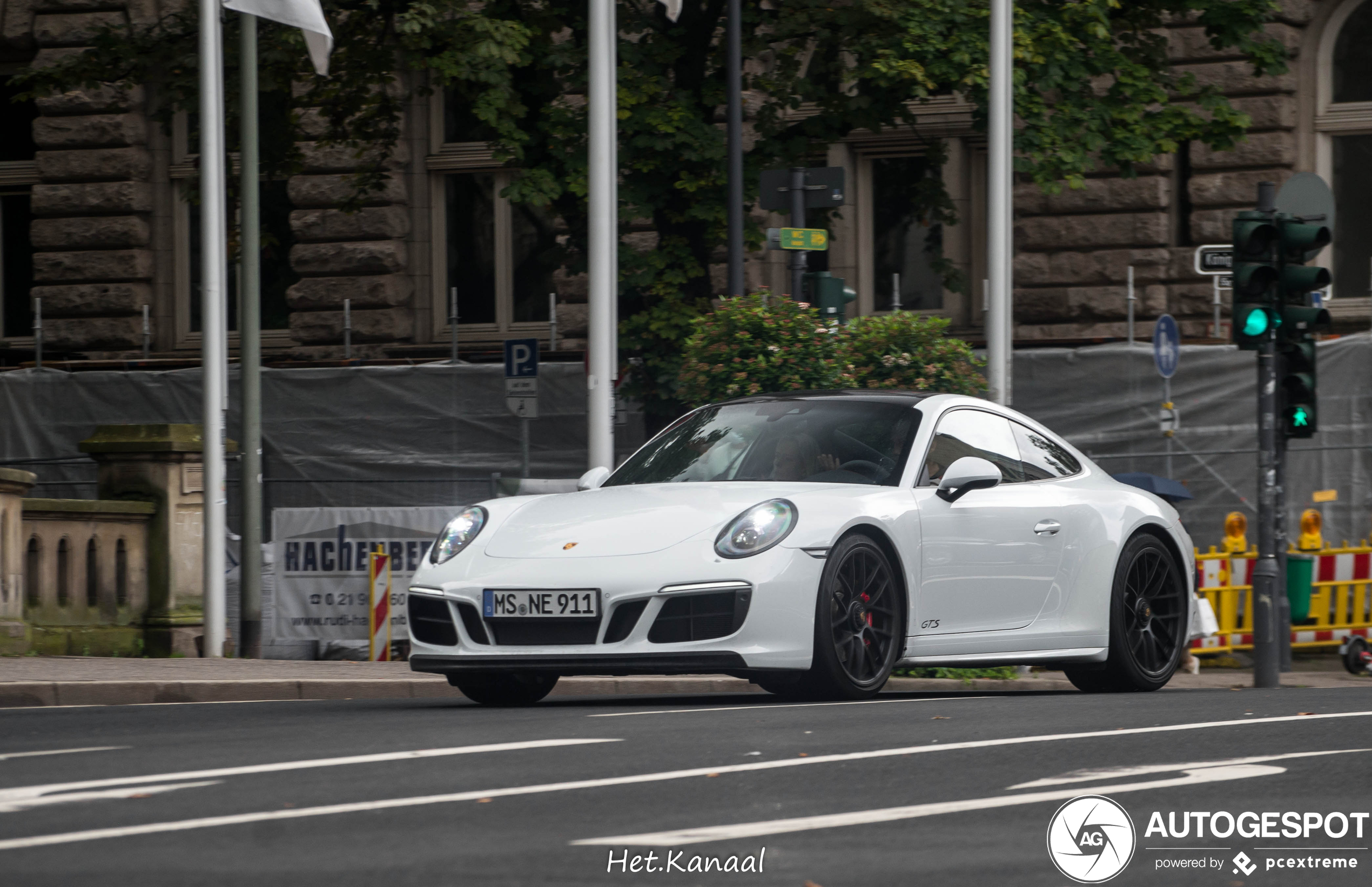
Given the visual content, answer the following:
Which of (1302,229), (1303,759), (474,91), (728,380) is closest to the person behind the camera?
(1303,759)

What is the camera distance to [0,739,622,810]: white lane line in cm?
567

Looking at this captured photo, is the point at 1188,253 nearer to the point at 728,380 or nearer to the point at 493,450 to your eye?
A: the point at 493,450

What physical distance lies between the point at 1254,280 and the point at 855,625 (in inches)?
192

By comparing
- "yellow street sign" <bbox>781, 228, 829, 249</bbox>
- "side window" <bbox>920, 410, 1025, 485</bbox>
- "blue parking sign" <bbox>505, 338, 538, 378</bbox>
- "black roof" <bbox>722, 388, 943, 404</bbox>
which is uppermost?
"yellow street sign" <bbox>781, 228, 829, 249</bbox>

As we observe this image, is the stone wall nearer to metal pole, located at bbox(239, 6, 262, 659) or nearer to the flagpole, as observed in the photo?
metal pole, located at bbox(239, 6, 262, 659)

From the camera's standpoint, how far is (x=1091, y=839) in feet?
16.1

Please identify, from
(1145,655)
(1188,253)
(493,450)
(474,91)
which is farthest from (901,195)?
(1145,655)

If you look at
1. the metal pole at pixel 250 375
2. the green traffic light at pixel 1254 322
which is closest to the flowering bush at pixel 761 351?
the green traffic light at pixel 1254 322

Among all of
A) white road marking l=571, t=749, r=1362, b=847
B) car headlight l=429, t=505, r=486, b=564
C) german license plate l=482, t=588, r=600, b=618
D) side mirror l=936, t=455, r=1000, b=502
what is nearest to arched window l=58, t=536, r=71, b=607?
car headlight l=429, t=505, r=486, b=564

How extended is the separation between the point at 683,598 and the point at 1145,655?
3084mm

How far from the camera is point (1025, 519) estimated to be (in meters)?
9.70

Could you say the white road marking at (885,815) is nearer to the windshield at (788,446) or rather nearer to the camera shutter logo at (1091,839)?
the camera shutter logo at (1091,839)

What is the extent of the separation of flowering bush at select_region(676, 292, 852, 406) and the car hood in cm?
580

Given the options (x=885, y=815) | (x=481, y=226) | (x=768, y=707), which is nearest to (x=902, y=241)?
(x=481, y=226)
